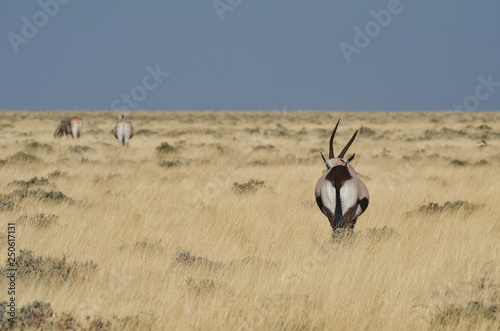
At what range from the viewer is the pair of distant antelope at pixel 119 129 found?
2325 centimetres

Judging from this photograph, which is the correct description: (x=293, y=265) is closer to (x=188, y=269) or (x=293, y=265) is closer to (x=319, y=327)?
(x=188, y=269)

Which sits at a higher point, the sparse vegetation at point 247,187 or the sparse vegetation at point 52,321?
the sparse vegetation at point 247,187

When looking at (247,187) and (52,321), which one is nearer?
(52,321)

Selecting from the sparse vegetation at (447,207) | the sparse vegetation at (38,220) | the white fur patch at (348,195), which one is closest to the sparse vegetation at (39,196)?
the sparse vegetation at (38,220)

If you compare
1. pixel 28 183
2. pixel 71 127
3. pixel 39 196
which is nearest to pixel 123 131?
pixel 71 127

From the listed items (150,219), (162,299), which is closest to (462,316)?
(162,299)

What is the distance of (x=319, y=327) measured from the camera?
410cm

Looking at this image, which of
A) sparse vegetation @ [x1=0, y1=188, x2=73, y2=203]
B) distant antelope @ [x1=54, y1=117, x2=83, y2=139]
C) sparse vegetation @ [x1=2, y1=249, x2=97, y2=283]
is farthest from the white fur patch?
distant antelope @ [x1=54, y1=117, x2=83, y2=139]

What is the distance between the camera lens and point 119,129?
23141 mm

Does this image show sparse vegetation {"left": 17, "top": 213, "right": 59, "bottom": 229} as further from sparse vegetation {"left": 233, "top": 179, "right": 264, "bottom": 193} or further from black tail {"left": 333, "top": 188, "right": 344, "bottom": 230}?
sparse vegetation {"left": 233, "top": 179, "right": 264, "bottom": 193}

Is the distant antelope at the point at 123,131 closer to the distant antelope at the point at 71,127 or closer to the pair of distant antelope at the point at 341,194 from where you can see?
the distant antelope at the point at 71,127

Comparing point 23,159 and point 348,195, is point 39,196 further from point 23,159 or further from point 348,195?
point 23,159

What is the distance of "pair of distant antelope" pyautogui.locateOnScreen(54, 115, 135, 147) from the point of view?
76.3 feet

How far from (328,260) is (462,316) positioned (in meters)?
1.87
